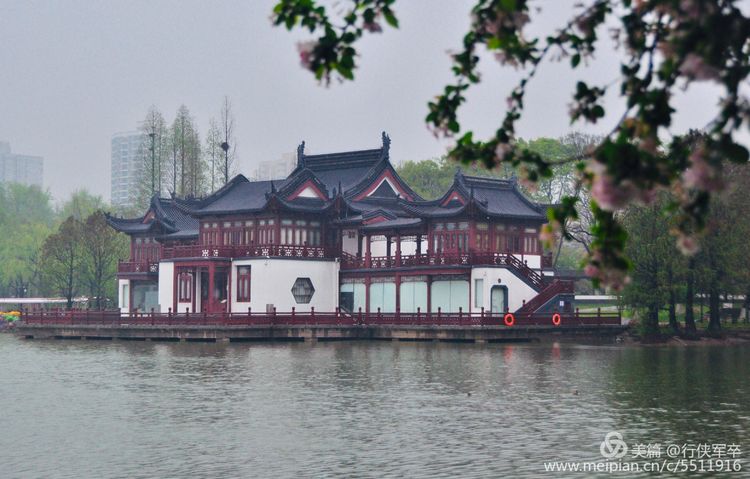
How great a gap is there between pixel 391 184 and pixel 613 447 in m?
51.8

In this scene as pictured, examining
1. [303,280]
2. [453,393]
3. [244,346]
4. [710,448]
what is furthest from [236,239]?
[710,448]

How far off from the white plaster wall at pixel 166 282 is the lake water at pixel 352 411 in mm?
20845

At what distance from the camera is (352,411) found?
2875 centimetres

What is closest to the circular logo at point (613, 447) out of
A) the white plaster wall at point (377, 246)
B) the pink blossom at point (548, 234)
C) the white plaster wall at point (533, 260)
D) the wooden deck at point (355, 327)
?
the pink blossom at point (548, 234)

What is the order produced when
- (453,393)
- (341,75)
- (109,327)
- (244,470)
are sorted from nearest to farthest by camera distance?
(341,75) < (244,470) < (453,393) < (109,327)

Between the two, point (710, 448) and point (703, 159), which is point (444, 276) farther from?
point (703, 159)

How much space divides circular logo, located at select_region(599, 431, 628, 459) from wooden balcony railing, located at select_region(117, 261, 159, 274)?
53993 millimetres

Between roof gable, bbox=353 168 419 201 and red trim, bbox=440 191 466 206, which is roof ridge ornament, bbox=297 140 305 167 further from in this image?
red trim, bbox=440 191 466 206

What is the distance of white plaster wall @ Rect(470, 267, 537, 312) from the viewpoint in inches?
2376

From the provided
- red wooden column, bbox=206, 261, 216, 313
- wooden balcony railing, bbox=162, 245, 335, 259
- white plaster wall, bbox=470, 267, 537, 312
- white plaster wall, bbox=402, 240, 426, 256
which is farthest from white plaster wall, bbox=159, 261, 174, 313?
white plaster wall, bbox=470, 267, 537, 312

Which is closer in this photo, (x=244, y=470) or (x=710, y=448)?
(x=244, y=470)

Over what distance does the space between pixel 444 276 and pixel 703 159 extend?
55.1 meters

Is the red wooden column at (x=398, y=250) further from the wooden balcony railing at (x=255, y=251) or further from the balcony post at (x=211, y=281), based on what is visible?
the balcony post at (x=211, y=281)

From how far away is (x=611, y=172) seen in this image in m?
7.52
